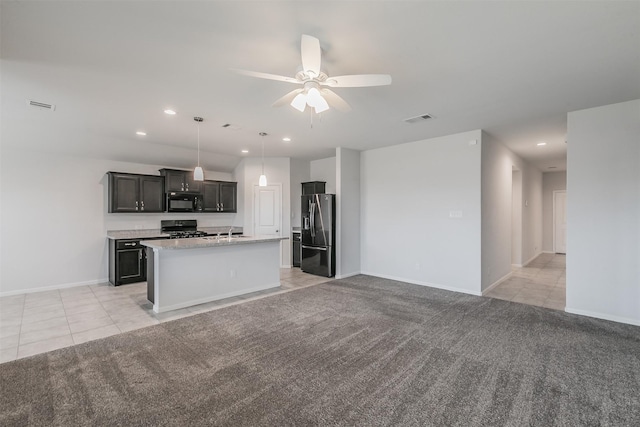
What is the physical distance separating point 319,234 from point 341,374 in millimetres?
3878

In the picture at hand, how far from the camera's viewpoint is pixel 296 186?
7.44 m

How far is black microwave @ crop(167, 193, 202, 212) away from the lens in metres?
6.36

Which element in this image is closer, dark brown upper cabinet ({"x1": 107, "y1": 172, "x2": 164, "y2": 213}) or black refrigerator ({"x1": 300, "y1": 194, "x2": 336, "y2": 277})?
dark brown upper cabinet ({"x1": 107, "y1": 172, "x2": 164, "y2": 213})

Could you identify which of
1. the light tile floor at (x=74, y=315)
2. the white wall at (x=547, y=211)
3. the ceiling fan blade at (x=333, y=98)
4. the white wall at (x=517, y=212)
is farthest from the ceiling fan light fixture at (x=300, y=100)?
the white wall at (x=547, y=211)

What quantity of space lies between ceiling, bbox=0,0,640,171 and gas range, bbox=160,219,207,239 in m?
2.38

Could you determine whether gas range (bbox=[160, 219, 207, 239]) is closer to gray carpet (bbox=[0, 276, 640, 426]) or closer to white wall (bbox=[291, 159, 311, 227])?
white wall (bbox=[291, 159, 311, 227])

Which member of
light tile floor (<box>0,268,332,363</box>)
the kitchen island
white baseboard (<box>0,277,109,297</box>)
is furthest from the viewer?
white baseboard (<box>0,277,109,297</box>)

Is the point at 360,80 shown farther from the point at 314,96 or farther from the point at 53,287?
the point at 53,287

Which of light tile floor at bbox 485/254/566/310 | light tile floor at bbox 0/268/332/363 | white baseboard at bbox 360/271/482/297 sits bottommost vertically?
light tile floor at bbox 485/254/566/310

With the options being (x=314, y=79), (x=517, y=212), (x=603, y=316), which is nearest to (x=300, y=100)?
(x=314, y=79)

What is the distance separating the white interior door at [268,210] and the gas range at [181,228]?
131 centimetres

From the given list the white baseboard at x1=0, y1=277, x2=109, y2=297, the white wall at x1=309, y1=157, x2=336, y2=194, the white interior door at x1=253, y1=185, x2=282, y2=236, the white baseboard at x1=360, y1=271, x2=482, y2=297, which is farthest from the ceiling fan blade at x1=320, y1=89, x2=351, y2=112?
the white baseboard at x1=0, y1=277, x2=109, y2=297

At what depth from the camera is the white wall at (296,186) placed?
24.1ft

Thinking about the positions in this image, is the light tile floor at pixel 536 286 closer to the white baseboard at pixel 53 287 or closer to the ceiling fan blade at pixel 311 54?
the ceiling fan blade at pixel 311 54
